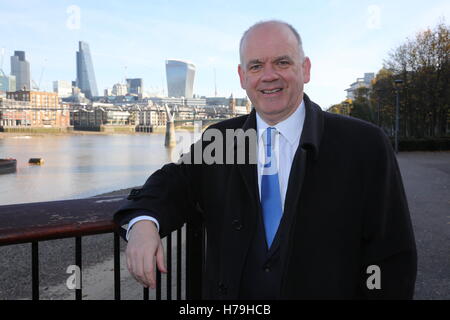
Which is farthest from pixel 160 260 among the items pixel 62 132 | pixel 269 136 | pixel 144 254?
pixel 62 132

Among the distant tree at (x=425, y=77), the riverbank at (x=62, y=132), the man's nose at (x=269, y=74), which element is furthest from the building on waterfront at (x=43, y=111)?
the man's nose at (x=269, y=74)

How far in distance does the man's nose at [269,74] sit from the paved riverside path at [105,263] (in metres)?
4.08

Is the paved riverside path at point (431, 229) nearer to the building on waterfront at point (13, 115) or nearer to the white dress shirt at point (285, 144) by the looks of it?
the white dress shirt at point (285, 144)

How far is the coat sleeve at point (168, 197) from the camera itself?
173cm

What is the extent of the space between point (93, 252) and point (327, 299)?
27.0 ft

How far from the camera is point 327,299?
1.62 m

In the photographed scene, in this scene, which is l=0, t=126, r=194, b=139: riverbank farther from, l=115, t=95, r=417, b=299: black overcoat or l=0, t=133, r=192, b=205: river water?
l=115, t=95, r=417, b=299: black overcoat

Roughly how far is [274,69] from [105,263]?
7253 mm

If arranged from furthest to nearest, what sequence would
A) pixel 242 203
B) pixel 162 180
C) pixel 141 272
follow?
pixel 162 180, pixel 242 203, pixel 141 272

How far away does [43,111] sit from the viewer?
13112 centimetres

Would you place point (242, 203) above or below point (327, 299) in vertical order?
above

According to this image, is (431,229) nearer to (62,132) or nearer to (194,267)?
(194,267)

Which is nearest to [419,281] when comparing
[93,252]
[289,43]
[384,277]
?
[384,277]
